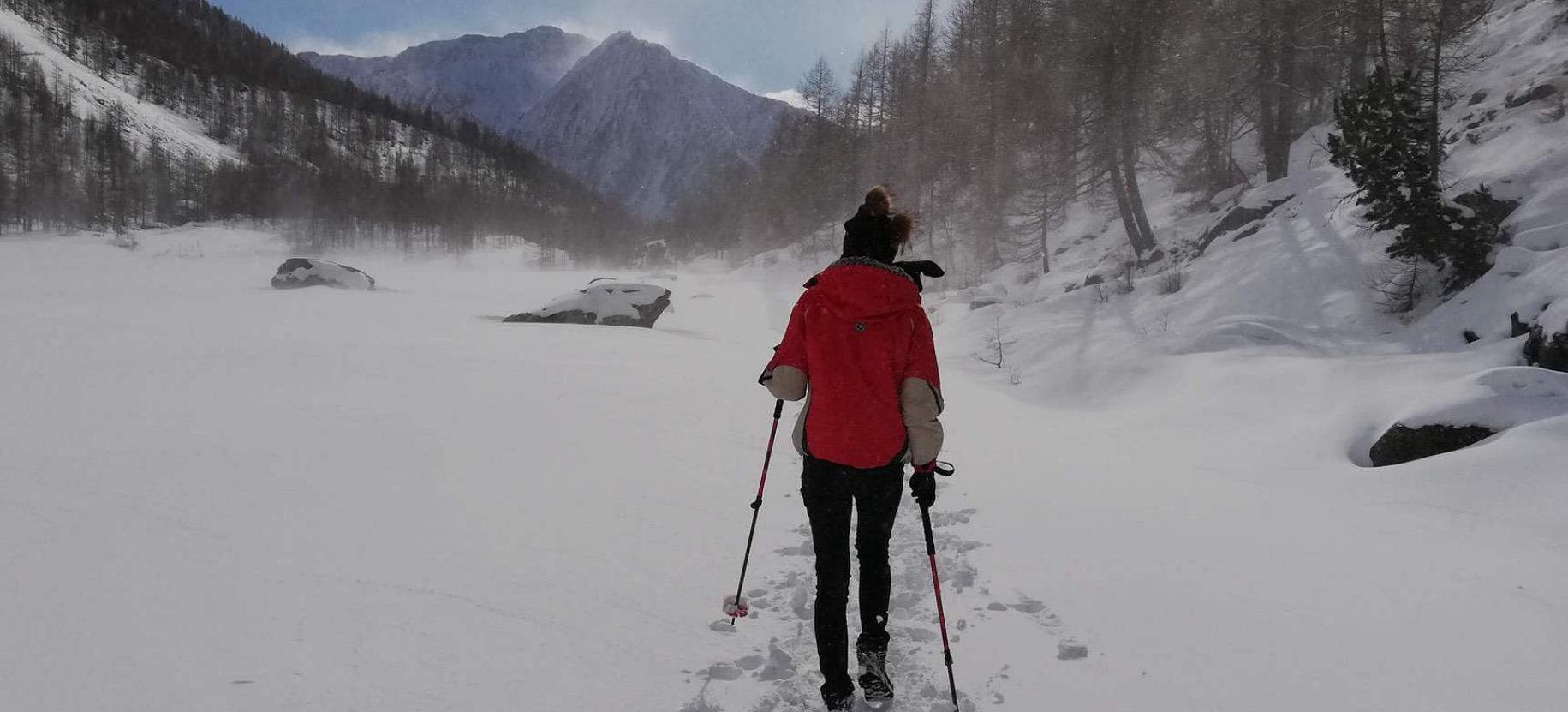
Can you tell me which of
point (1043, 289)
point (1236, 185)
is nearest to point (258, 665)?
point (1043, 289)

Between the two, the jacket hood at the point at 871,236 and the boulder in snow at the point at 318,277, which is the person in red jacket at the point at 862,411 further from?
the boulder in snow at the point at 318,277

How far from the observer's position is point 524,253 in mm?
82125

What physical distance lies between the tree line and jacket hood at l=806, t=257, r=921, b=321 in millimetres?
11392

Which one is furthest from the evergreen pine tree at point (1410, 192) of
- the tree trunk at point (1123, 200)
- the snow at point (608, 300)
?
the snow at point (608, 300)

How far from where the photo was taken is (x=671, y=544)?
478 centimetres

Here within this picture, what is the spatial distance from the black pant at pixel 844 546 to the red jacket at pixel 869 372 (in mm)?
82

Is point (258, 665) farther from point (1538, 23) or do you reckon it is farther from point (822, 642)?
point (1538, 23)

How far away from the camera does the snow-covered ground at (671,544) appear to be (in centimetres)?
306

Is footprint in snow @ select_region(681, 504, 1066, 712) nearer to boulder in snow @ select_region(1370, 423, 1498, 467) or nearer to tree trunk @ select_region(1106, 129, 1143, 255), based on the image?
boulder in snow @ select_region(1370, 423, 1498, 467)

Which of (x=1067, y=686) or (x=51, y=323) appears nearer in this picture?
(x=1067, y=686)

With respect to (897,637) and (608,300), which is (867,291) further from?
(608,300)

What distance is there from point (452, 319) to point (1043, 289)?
16958 millimetres

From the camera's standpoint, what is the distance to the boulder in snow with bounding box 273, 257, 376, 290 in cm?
2306

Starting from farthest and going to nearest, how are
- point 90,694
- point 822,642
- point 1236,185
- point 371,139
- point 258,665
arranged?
point 371,139 → point 1236,185 → point 822,642 → point 258,665 → point 90,694
